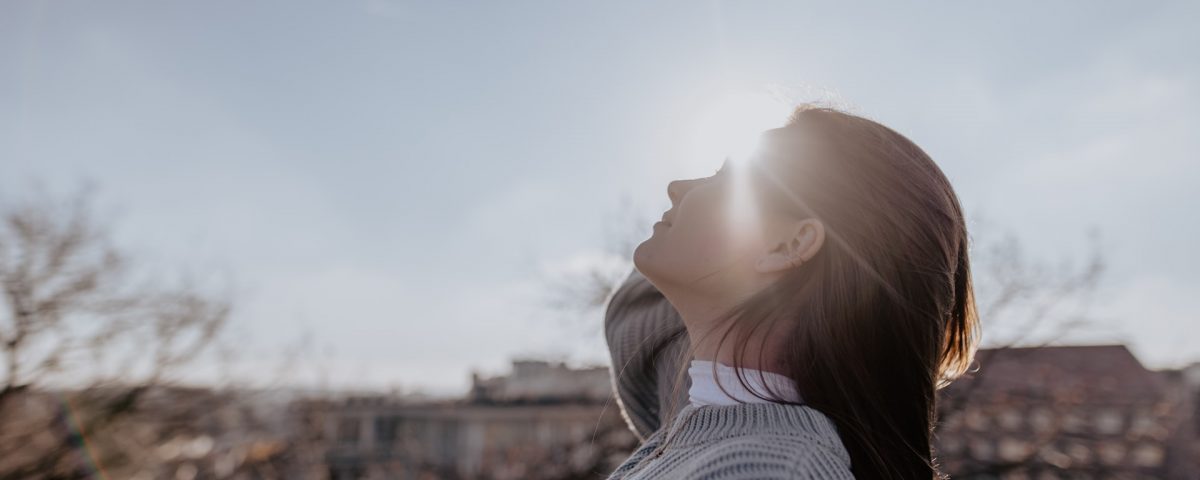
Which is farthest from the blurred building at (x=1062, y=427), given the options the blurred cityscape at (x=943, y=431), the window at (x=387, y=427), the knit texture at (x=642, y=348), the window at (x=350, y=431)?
the window at (x=350, y=431)

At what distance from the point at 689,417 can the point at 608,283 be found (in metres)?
7.05

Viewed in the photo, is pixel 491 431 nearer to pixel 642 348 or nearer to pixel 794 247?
pixel 642 348

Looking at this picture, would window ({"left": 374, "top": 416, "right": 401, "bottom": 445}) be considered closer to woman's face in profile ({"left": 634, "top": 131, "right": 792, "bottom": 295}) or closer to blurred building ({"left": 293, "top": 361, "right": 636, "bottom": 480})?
blurred building ({"left": 293, "top": 361, "right": 636, "bottom": 480})

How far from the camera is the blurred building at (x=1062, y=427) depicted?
25.3ft

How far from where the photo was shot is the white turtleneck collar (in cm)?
123

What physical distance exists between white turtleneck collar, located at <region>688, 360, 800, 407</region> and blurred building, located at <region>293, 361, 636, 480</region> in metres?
0.31

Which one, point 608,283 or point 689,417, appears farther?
point 608,283

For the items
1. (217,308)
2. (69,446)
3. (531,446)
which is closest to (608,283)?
(531,446)

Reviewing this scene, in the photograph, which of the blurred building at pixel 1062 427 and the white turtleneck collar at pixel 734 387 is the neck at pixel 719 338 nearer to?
the white turtleneck collar at pixel 734 387

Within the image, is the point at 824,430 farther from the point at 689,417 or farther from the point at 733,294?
the point at 733,294

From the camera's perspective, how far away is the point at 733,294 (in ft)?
4.53

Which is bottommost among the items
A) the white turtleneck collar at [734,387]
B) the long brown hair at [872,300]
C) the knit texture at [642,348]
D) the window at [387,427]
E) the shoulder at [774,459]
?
the window at [387,427]

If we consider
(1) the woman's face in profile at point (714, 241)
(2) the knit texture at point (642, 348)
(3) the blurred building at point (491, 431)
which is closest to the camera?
(1) the woman's face in profile at point (714, 241)

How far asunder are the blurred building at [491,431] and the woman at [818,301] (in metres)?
0.39
